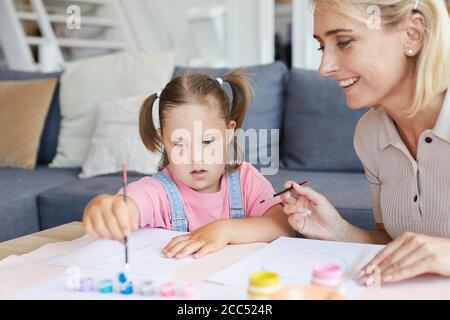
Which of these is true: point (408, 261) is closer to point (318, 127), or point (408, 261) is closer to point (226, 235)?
point (226, 235)

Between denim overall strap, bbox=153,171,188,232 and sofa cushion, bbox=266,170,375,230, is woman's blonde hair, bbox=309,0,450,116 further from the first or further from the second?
sofa cushion, bbox=266,170,375,230

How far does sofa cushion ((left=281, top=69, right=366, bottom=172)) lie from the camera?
86.3 inches

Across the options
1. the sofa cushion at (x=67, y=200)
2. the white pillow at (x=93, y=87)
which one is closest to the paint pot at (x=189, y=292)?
the sofa cushion at (x=67, y=200)

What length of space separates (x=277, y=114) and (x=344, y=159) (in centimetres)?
33

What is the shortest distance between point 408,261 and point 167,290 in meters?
0.30

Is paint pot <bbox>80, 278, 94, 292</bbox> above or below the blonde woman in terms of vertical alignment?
below

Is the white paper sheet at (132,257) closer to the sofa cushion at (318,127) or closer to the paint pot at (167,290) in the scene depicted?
the paint pot at (167,290)

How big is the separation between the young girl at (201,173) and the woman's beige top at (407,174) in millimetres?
198

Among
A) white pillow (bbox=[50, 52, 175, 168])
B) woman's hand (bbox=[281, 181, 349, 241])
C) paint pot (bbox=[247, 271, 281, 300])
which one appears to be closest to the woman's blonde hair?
woman's hand (bbox=[281, 181, 349, 241])

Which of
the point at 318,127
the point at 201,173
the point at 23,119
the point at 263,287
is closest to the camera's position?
the point at 263,287

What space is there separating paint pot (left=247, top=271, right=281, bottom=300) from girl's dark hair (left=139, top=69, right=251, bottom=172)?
1.93ft

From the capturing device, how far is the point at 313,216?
1090 millimetres

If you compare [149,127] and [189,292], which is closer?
[189,292]

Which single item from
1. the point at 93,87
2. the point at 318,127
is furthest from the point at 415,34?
the point at 93,87
